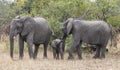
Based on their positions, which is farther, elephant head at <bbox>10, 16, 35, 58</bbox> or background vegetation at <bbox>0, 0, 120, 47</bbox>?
background vegetation at <bbox>0, 0, 120, 47</bbox>

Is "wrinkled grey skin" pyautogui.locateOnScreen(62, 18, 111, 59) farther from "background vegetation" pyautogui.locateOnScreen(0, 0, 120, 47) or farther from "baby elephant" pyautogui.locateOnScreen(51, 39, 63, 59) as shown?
"background vegetation" pyautogui.locateOnScreen(0, 0, 120, 47)

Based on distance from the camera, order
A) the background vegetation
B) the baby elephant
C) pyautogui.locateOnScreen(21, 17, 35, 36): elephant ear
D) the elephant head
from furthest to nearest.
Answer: the background vegetation
the baby elephant
pyautogui.locateOnScreen(21, 17, 35, 36): elephant ear
the elephant head

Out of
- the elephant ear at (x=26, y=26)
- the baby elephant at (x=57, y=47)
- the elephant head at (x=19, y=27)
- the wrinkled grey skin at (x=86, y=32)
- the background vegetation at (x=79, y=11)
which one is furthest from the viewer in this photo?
the background vegetation at (x=79, y=11)

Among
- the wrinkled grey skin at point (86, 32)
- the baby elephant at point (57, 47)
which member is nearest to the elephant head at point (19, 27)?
the baby elephant at point (57, 47)

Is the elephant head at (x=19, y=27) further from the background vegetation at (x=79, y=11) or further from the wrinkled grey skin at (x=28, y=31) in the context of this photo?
the background vegetation at (x=79, y=11)

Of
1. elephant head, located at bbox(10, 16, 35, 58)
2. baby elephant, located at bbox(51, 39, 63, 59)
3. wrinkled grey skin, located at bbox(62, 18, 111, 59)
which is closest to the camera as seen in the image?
elephant head, located at bbox(10, 16, 35, 58)

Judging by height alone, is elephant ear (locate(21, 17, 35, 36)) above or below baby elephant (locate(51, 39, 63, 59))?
above

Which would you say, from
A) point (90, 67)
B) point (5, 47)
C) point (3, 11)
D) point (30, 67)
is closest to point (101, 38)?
point (90, 67)

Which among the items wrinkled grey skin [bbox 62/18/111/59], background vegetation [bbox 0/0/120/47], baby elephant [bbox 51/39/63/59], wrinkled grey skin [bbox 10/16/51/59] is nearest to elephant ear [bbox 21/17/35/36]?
wrinkled grey skin [bbox 10/16/51/59]

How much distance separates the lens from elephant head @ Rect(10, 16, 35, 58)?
1309cm

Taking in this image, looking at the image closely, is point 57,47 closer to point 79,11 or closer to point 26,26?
point 26,26

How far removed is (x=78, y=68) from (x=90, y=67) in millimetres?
475

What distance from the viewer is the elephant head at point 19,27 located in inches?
516

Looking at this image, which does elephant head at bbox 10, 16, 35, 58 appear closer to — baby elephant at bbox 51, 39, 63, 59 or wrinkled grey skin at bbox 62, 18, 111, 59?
baby elephant at bbox 51, 39, 63, 59
